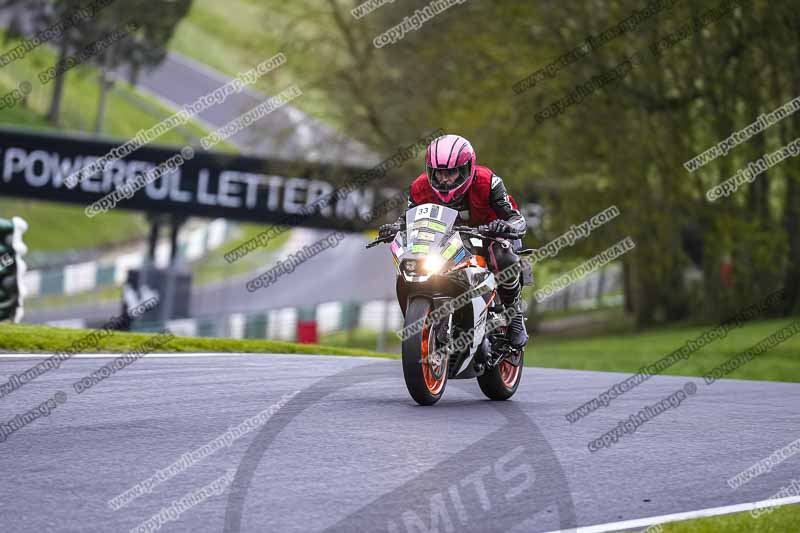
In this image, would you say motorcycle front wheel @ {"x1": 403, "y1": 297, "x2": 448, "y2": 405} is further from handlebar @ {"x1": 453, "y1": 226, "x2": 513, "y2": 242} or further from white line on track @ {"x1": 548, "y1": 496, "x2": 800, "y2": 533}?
white line on track @ {"x1": 548, "y1": 496, "x2": 800, "y2": 533}

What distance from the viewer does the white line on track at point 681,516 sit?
19.0 feet

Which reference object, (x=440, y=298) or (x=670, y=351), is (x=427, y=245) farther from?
(x=670, y=351)

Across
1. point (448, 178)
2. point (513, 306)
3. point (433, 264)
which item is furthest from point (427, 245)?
point (513, 306)

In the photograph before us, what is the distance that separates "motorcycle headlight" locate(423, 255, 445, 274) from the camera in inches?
350

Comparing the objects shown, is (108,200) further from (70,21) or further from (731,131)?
(70,21)

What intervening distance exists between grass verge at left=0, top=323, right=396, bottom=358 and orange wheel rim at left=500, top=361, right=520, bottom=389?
180 inches

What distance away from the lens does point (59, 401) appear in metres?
8.59

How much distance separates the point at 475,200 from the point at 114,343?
5.59m

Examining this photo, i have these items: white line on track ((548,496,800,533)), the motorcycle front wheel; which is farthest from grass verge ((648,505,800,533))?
the motorcycle front wheel

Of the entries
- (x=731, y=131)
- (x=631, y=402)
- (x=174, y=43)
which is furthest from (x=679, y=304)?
(x=174, y=43)

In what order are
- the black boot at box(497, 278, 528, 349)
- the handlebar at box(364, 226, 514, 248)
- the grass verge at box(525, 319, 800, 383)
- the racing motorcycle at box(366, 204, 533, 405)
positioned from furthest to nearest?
the grass verge at box(525, 319, 800, 383), the black boot at box(497, 278, 528, 349), the handlebar at box(364, 226, 514, 248), the racing motorcycle at box(366, 204, 533, 405)

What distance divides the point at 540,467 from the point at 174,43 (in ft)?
245

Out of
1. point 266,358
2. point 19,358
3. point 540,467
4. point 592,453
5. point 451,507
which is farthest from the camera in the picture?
point 266,358

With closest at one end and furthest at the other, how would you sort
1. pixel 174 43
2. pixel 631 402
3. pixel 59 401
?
1. pixel 59 401
2. pixel 631 402
3. pixel 174 43
